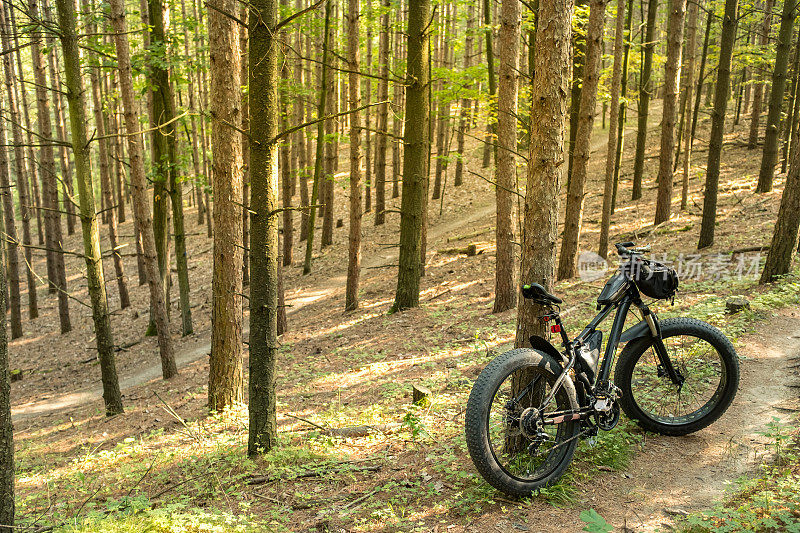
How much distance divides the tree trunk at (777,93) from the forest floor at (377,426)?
0.71 meters

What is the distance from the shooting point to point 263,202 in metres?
5.12

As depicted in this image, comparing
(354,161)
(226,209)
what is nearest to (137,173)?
(226,209)

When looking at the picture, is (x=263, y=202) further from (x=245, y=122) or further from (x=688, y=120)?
(x=688, y=120)

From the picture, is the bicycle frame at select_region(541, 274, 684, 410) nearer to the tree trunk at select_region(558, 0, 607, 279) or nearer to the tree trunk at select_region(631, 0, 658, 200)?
the tree trunk at select_region(558, 0, 607, 279)

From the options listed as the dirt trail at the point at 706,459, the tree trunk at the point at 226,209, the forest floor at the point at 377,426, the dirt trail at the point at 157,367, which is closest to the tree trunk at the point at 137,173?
the dirt trail at the point at 157,367

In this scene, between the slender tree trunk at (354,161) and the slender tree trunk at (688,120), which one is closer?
the slender tree trunk at (354,161)

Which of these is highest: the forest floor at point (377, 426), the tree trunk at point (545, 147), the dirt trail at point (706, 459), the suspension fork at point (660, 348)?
the tree trunk at point (545, 147)

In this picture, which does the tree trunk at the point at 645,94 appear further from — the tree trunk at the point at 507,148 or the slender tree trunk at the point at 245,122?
the slender tree trunk at the point at 245,122

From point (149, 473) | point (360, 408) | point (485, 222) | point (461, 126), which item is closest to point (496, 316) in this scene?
point (360, 408)

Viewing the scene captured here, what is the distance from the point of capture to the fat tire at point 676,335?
15.8ft

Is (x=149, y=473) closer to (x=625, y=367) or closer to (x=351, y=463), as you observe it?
(x=351, y=463)

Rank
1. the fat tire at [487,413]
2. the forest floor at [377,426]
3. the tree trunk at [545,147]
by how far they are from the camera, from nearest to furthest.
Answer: the fat tire at [487,413], the forest floor at [377,426], the tree trunk at [545,147]

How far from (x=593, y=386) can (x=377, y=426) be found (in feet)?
9.04

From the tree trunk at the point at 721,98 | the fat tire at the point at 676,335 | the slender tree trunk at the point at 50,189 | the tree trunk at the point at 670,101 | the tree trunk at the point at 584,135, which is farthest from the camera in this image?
the slender tree trunk at the point at 50,189
